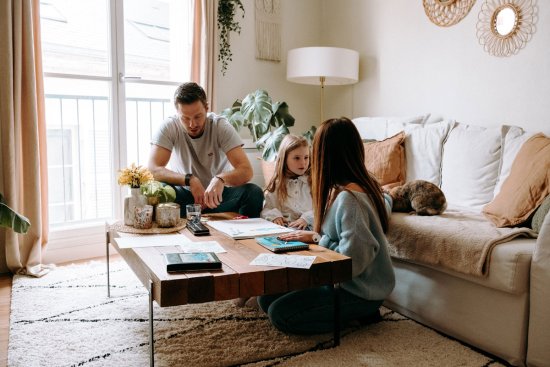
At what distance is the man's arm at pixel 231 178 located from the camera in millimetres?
2434

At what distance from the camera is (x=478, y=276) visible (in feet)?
5.98

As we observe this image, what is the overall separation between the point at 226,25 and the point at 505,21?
197 cm

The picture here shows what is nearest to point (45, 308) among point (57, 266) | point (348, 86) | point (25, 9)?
point (57, 266)

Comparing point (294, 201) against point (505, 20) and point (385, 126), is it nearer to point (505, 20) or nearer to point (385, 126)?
point (385, 126)

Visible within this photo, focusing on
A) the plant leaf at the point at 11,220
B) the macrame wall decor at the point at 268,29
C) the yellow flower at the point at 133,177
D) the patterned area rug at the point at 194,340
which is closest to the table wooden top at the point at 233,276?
the patterned area rug at the point at 194,340

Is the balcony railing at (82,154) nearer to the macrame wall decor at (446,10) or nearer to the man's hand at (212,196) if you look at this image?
the man's hand at (212,196)

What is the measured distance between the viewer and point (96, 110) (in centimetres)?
365

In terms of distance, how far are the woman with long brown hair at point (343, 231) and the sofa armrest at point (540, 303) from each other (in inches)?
19.1

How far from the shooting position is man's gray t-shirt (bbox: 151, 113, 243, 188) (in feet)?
9.35

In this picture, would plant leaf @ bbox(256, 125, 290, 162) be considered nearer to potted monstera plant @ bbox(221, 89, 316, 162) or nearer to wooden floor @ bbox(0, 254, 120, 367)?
potted monstera plant @ bbox(221, 89, 316, 162)

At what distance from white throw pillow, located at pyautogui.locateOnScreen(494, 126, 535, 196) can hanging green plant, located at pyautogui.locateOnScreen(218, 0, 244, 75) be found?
7.17 ft

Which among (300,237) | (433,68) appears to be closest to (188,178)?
(300,237)

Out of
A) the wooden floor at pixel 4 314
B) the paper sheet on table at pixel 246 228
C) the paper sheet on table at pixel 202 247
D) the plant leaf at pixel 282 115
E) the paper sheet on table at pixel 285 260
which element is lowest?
the wooden floor at pixel 4 314

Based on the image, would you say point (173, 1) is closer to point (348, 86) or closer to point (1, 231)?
point (348, 86)
